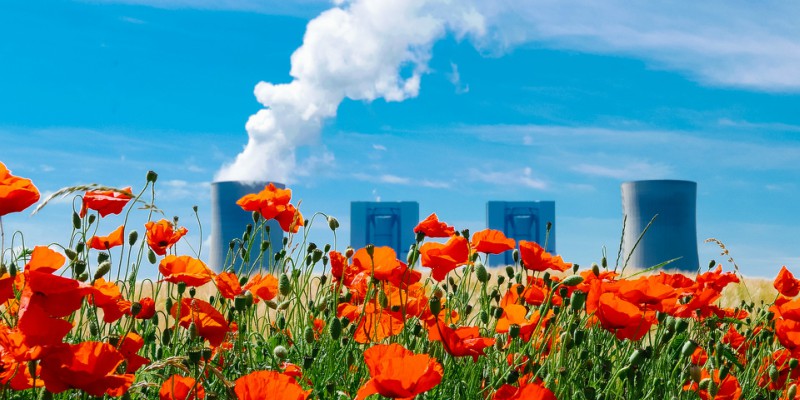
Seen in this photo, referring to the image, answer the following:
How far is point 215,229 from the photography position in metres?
17.4

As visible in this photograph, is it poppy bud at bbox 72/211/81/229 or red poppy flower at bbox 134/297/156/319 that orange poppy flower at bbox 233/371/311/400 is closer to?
red poppy flower at bbox 134/297/156/319

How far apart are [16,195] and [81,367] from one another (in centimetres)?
39

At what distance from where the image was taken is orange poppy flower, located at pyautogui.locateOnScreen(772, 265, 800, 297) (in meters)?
2.34

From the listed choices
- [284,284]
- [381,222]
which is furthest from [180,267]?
[381,222]

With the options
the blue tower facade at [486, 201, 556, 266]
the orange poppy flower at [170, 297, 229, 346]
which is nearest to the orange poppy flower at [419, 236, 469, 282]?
the orange poppy flower at [170, 297, 229, 346]

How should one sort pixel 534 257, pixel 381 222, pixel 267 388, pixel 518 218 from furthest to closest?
pixel 518 218 < pixel 381 222 < pixel 534 257 < pixel 267 388

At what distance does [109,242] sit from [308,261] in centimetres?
49

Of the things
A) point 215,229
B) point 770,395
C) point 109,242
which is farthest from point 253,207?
point 215,229

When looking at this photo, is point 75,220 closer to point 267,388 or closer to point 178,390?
point 178,390

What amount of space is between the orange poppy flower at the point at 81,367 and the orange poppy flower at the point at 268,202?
0.95 meters

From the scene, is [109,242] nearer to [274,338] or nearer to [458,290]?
[274,338]

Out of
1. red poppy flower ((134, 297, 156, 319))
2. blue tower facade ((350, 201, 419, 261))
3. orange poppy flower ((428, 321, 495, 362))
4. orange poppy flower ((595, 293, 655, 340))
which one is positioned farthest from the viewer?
blue tower facade ((350, 201, 419, 261))

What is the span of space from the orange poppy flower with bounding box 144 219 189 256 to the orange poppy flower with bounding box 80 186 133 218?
0.09m

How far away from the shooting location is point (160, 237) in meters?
1.90
